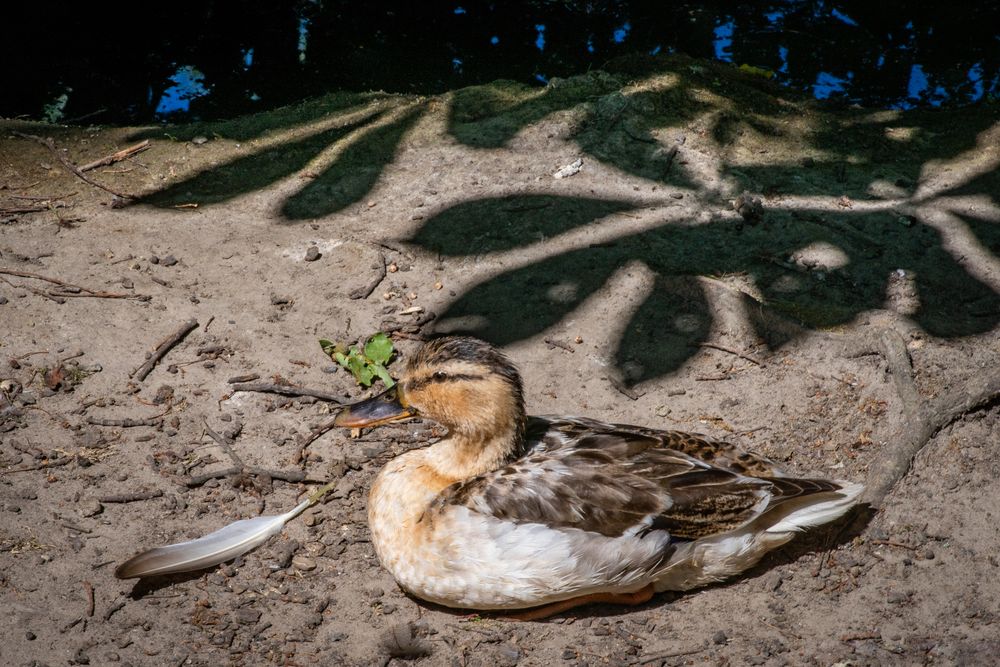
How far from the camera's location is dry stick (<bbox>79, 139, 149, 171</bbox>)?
707cm

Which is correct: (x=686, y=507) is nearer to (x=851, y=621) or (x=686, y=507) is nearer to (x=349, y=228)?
(x=851, y=621)

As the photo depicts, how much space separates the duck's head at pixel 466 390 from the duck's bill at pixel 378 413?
0.01 m

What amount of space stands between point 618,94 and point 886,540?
180 inches

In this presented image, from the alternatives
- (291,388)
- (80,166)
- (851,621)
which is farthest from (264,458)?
(80,166)

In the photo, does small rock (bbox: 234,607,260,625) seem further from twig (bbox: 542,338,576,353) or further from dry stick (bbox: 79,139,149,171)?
dry stick (bbox: 79,139,149,171)

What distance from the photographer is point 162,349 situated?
5.38 m

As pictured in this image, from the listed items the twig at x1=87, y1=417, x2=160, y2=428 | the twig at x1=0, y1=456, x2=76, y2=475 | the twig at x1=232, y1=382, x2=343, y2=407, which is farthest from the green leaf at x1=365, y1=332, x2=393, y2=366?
the twig at x1=0, y1=456, x2=76, y2=475

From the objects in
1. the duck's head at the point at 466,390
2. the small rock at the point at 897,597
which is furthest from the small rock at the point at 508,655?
the small rock at the point at 897,597

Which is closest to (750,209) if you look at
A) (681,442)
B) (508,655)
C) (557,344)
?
(557,344)

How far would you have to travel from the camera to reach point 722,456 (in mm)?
4363

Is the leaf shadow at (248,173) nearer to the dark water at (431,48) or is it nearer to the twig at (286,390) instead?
the dark water at (431,48)

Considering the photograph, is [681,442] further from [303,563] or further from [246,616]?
[246,616]

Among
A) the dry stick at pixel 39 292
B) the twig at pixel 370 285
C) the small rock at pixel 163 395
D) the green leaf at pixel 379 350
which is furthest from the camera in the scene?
the twig at pixel 370 285

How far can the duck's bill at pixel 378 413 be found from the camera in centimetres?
450
